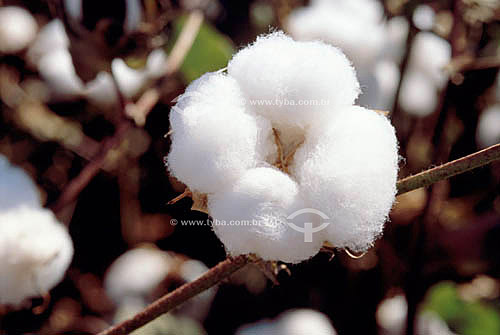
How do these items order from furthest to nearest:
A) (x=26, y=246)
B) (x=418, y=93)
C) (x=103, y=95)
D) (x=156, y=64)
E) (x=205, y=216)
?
1. (x=103, y=95)
2. (x=156, y=64)
3. (x=418, y=93)
4. (x=205, y=216)
5. (x=26, y=246)

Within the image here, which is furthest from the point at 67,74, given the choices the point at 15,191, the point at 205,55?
the point at 15,191

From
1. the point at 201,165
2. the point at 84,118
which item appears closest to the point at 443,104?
the point at 201,165

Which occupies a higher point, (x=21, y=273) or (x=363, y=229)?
(x=363, y=229)

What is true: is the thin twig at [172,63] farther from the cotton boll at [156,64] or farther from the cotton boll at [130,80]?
the cotton boll at [130,80]

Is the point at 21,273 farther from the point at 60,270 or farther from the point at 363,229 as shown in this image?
the point at 363,229

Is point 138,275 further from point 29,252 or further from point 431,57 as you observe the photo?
point 431,57

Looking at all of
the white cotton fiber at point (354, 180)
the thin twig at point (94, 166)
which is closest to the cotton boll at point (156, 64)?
the thin twig at point (94, 166)
